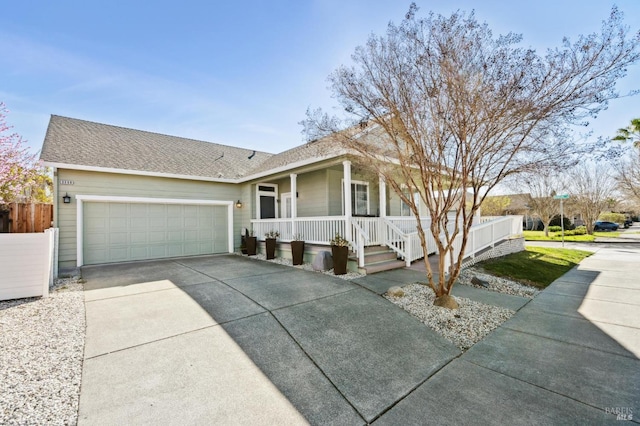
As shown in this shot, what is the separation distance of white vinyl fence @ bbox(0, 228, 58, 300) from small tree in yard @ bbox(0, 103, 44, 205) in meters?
2.80

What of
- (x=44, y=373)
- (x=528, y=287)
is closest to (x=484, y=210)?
(x=528, y=287)

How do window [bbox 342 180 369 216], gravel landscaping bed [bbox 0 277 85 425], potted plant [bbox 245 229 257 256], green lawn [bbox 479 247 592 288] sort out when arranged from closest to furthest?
gravel landscaping bed [bbox 0 277 85 425], green lawn [bbox 479 247 592 288], window [bbox 342 180 369 216], potted plant [bbox 245 229 257 256]

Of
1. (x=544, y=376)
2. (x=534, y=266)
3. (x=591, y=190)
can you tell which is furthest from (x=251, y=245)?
(x=591, y=190)

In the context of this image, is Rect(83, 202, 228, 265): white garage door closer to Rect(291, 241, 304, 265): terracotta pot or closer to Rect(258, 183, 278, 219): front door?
Rect(258, 183, 278, 219): front door

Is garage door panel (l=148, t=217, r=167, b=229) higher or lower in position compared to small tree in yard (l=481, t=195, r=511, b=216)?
lower

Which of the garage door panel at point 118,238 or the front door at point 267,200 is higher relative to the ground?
the front door at point 267,200

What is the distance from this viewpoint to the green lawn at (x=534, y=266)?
25.0 feet

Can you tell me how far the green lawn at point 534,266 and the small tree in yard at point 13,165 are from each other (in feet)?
43.4

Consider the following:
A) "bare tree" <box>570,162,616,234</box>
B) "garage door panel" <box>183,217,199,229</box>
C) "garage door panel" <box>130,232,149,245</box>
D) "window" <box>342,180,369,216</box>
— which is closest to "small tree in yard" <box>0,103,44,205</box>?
"garage door panel" <box>130,232,149,245</box>

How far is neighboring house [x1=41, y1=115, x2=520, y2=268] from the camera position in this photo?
8.44m

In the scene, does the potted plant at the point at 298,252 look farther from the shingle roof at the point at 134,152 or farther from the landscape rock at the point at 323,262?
the shingle roof at the point at 134,152

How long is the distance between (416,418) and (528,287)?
6.24 m

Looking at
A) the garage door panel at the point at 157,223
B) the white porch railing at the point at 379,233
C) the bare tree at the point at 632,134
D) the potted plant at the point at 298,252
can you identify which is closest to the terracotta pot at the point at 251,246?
the white porch railing at the point at 379,233

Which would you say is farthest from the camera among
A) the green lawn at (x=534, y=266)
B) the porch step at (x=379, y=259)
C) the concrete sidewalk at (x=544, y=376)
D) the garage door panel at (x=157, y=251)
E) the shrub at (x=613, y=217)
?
the shrub at (x=613, y=217)
